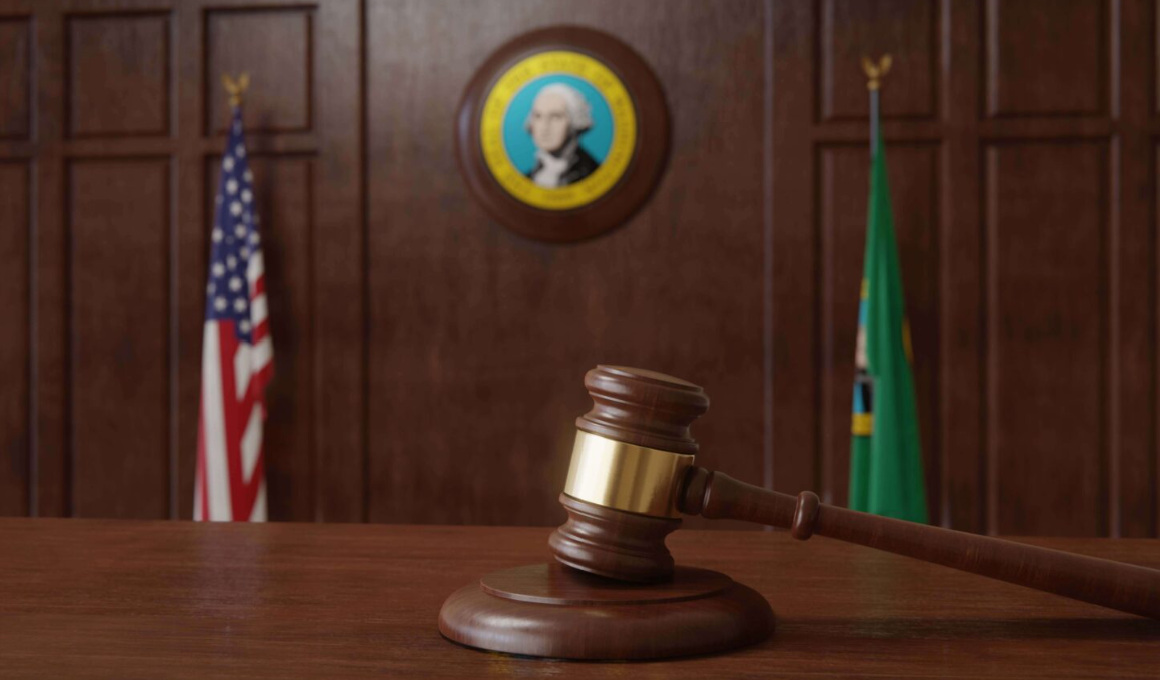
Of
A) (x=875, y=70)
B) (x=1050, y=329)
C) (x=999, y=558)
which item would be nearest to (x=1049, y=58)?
(x=875, y=70)

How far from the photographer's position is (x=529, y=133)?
4258mm

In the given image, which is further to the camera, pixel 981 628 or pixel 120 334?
pixel 120 334

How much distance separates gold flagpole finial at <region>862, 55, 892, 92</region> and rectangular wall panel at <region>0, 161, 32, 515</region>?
12.5ft

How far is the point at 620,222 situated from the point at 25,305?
2.81 meters

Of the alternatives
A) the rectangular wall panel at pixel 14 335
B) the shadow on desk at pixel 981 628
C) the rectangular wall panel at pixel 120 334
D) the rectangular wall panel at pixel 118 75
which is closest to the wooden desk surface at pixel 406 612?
the shadow on desk at pixel 981 628

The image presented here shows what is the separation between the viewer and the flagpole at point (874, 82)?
3934 millimetres

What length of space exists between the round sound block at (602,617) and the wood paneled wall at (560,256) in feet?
11.7

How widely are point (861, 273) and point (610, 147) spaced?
3.95 ft

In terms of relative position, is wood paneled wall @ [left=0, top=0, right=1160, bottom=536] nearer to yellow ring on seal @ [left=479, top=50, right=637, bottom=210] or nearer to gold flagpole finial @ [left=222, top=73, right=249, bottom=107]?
gold flagpole finial @ [left=222, top=73, right=249, bottom=107]

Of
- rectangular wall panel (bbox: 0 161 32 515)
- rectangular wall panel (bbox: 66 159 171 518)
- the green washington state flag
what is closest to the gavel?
the green washington state flag

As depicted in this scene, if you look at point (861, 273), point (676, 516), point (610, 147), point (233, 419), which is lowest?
point (233, 419)

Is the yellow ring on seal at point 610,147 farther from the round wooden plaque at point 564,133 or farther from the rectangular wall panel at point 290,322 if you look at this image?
the rectangular wall panel at point 290,322

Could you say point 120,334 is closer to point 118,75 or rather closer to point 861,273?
point 118,75

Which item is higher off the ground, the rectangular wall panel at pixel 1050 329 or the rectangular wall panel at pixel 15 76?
the rectangular wall panel at pixel 15 76
